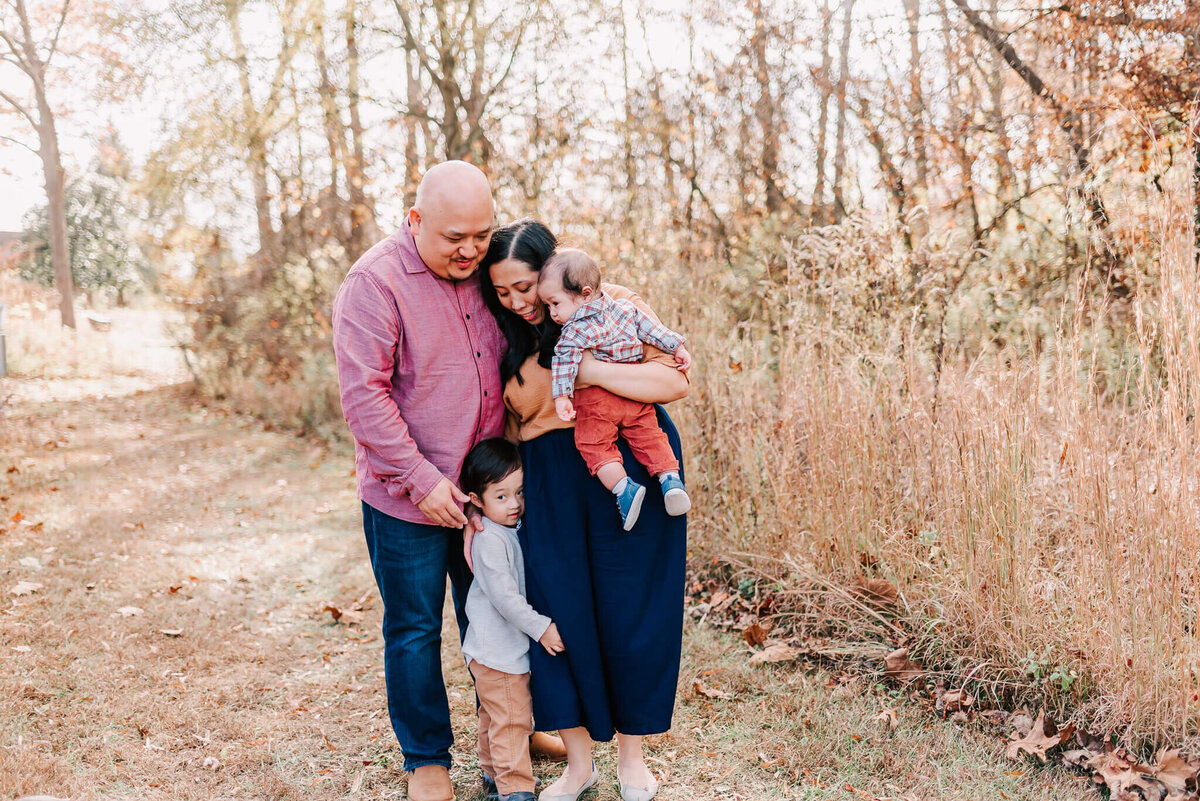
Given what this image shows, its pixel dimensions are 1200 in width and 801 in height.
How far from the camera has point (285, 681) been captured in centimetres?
397

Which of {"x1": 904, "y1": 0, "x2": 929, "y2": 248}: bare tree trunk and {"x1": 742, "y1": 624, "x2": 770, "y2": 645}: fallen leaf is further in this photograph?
{"x1": 904, "y1": 0, "x2": 929, "y2": 248}: bare tree trunk

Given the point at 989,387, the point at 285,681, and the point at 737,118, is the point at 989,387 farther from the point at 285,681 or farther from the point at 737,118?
the point at 737,118

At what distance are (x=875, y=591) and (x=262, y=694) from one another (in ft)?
8.84

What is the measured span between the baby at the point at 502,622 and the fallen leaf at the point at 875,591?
1688 mm

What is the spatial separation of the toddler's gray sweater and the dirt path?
0.60 meters

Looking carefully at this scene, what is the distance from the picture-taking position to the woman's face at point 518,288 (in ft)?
8.72

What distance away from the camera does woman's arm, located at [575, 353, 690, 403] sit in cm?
267

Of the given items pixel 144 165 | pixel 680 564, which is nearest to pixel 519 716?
pixel 680 564

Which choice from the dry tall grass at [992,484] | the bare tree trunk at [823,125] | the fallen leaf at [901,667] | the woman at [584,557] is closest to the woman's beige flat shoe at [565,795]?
the woman at [584,557]

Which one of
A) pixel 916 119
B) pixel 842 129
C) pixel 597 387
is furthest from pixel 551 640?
pixel 842 129

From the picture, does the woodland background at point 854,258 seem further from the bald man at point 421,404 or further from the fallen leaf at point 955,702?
the bald man at point 421,404

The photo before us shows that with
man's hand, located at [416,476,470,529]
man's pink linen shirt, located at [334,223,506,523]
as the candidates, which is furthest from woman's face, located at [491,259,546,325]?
man's hand, located at [416,476,470,529]

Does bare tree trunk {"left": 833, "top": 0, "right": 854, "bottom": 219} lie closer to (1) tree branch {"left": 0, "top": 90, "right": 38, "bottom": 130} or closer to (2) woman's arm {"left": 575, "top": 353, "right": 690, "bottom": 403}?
(2) woman's arm {"left": 575, "top": 353, "right": 690, "bottom": 403}

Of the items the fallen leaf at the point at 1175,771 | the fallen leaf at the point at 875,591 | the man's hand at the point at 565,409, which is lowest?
the fallen leaf at the point at 1175,771
